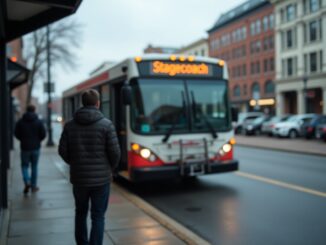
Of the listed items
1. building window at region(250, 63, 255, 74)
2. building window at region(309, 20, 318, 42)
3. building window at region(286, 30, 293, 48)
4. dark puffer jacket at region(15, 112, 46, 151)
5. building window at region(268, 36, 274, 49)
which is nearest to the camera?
dark puffer jacket at region(15, 112, 46, 151)

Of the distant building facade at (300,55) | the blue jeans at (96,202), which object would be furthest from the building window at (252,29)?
the blue jeans at (96,202)

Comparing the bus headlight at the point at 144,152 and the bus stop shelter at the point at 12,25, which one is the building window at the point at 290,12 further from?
the bus stop shelter at the point at 12,25

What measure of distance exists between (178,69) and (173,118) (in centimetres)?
111

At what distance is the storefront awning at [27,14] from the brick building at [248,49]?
52.9 m

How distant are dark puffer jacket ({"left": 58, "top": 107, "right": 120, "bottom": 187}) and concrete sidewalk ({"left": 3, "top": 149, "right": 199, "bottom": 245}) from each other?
1441 mm

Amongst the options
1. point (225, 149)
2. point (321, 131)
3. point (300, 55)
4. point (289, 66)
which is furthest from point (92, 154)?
point (289, 66)

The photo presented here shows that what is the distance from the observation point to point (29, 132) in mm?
9148

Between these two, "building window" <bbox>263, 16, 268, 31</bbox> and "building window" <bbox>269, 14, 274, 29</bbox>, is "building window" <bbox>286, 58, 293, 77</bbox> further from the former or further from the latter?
"building window" <bbox>263, 16, 268, 31</bbox>

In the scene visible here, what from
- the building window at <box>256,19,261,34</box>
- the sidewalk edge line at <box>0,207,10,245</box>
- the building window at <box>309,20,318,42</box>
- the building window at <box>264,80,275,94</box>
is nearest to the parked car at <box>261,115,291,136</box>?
the building window at <box>309,20,318,42</box>

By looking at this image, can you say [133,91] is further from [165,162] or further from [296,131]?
[296,131]

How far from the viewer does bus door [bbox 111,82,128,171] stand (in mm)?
9961

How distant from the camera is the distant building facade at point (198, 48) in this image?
84.4m

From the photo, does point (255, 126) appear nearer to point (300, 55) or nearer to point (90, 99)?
point (300, 55)

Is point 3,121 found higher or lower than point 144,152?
higher
